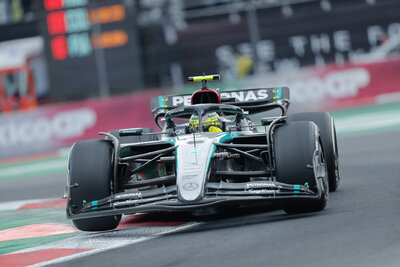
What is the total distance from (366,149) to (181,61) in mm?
10785

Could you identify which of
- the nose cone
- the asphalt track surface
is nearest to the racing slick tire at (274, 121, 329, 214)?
the asphalt track surface

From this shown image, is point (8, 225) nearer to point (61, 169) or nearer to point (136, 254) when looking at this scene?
point (136, 254)

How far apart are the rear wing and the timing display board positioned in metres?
13.6

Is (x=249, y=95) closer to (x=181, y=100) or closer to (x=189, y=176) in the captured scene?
(x=181, y=100)

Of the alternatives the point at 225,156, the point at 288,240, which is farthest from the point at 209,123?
the point at 288,240

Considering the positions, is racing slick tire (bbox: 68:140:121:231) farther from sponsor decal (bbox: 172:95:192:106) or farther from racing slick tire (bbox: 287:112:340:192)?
sponsor decal (bbox: 172:95:192:106)

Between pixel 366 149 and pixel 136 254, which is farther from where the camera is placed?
pixel 366 149

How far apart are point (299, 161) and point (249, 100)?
2.95 meters

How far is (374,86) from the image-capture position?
21109mm

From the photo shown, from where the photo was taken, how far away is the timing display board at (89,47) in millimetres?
23484

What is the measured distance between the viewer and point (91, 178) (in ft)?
24.7

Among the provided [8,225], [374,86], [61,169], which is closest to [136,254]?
[8,225]

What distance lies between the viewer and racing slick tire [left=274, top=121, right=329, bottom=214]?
7184 mm

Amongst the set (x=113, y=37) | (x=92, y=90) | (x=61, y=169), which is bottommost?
(x=61, y=169)
